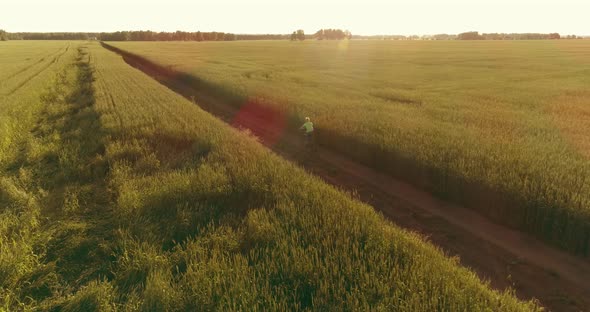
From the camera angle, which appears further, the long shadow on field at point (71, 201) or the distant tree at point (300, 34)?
the distant tree at point (300, 34)

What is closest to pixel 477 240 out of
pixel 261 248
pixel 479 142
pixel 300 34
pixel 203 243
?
pixel 261 248

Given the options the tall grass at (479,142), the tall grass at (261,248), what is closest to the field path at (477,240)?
the tall grass at (479,142)

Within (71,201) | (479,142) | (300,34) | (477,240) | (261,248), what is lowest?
(477,240)

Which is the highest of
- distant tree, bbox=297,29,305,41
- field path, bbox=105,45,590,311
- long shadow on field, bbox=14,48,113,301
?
distant tree, bbox=297,29,305,41

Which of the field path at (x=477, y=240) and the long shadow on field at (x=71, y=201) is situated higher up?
the long shadow on field at (x=71, y=201)

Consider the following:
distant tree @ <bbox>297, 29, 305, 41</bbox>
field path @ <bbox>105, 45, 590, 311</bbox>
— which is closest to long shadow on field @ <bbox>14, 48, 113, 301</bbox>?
field path @ <bbox>105, 45, 590, 311</bbox>

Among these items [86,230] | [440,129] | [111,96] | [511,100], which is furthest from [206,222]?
[511,100]

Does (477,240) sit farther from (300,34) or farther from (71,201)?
(300,34)

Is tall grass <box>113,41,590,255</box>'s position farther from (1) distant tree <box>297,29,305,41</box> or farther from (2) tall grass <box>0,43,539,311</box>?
(1) distant tree <box>297,29,305,41</box>

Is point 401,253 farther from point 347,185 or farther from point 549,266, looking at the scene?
point 347,185

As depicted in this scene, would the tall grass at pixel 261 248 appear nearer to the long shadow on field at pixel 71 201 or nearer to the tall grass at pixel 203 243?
the tall grass at pixel 203 243
